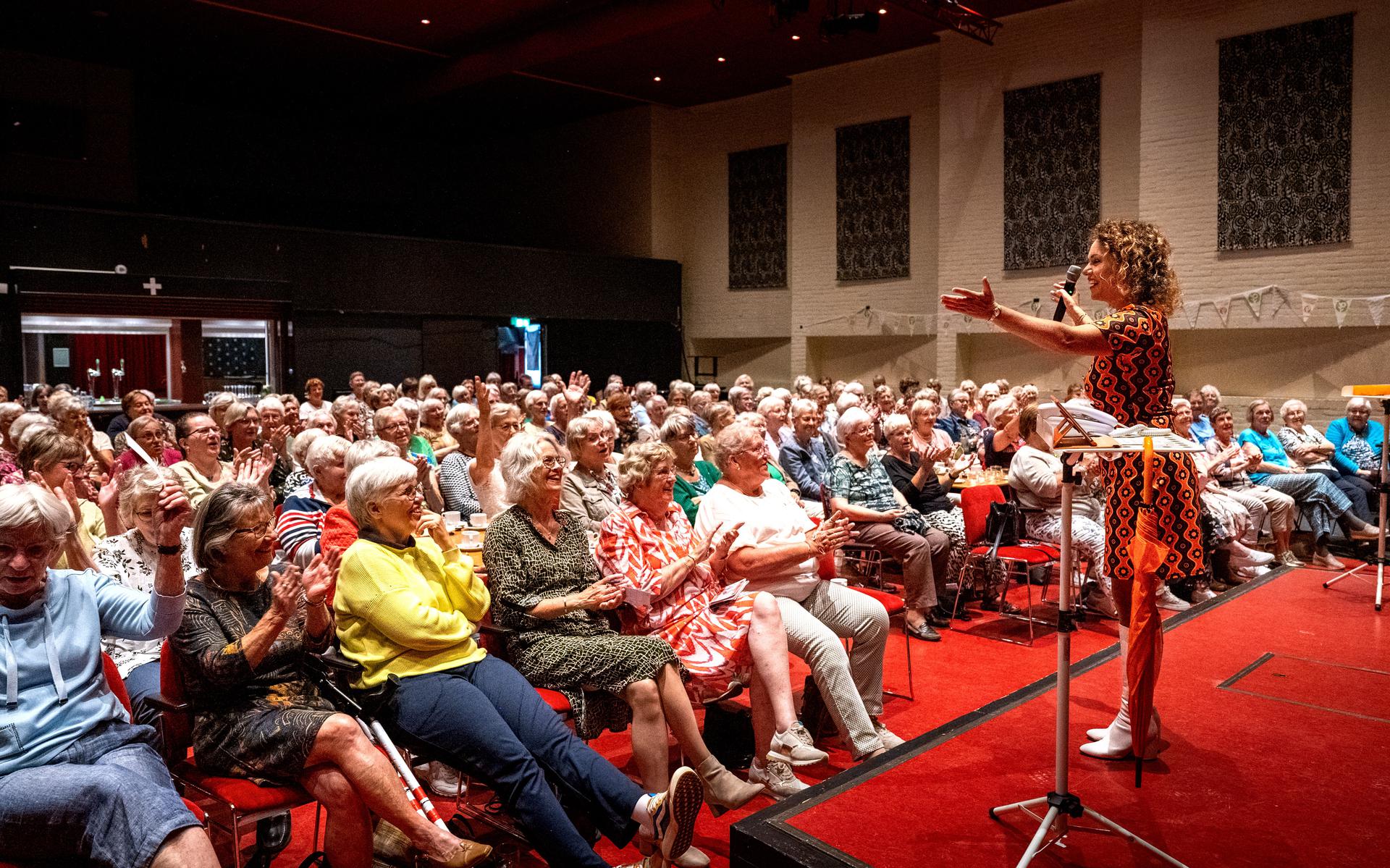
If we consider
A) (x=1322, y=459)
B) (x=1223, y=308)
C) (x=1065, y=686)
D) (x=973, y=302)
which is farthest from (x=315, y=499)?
(x=1223, y=308)

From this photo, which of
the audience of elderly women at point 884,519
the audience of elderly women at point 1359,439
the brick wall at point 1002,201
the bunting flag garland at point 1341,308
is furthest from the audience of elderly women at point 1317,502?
the brick wall at point 1002,201

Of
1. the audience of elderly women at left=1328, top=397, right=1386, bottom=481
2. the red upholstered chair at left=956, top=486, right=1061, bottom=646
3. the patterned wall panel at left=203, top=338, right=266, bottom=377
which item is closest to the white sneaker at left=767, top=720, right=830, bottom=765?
the red upholstered chair at left=956, top=486, right=1061, bottom=646

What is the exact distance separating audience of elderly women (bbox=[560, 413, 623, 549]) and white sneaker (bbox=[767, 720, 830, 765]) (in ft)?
4.39

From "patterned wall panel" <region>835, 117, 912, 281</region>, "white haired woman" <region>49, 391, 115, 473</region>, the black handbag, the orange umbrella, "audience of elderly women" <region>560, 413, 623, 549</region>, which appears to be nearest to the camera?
the orange umbrella

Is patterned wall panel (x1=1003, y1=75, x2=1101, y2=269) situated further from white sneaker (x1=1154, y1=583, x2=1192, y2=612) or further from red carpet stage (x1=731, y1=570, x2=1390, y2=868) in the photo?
red carpet stage (x1=731, y1=570, x2=1390, y2=868)

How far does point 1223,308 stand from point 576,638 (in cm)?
1028

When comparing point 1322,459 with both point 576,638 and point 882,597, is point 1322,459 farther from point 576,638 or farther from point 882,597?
point 576,638

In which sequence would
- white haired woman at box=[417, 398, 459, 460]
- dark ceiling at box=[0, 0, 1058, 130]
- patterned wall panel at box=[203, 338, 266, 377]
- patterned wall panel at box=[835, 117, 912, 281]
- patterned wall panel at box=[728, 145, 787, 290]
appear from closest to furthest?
white haired woman at box=[417, 398, 459, 460] < dark ceiling at box=[0, 0, 1058, 130] < patterned wall panel at box=[203, 338, 266, 377] < patterned wall panel at box=[835, 117, 912, 281] < patterned wall panel at box=[728, 145, 787, 290]

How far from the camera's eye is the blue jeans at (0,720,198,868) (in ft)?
6.64

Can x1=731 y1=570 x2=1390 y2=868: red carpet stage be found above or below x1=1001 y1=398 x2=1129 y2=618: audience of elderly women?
below

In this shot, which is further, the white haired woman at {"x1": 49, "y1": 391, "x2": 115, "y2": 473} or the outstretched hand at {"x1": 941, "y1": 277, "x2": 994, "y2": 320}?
the white haired woman at {"x1": 49, "y1": 391, "x2": 115, "y2": 473}

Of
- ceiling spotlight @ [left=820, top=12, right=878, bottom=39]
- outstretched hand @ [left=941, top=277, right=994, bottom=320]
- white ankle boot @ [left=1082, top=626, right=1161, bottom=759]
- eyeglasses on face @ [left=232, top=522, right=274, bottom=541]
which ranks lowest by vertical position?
white ankle boot @ [left=1082, top=626, right=1161, bottom=759]

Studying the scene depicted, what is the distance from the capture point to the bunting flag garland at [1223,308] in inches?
434

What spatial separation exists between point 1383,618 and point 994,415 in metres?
2.64
